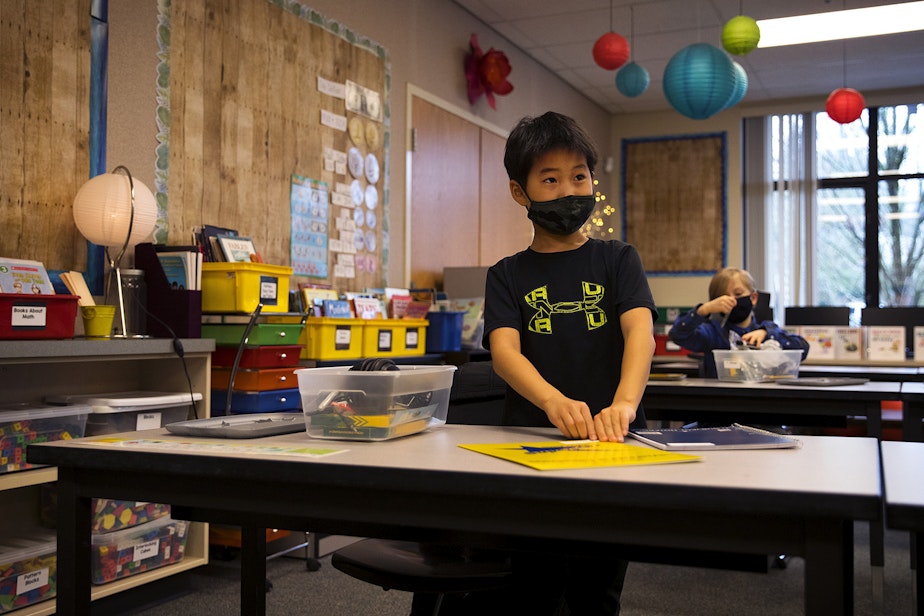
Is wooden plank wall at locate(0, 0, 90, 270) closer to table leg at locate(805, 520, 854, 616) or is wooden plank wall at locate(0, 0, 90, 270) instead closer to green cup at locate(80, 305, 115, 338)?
green cup at locate(80, 305, 115, 338)

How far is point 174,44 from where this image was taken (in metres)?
3.23

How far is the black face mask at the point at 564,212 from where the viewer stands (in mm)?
1643

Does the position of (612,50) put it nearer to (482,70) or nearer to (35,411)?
(482,70)

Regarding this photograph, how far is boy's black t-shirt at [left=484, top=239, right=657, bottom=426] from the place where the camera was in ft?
5.52

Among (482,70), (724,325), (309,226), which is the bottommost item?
(724,325)

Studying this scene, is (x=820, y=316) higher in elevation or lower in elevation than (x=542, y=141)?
lower

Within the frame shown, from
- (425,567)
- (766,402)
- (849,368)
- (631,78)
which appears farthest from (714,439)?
(631,78)

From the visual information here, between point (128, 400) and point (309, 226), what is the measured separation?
1524 millimetres

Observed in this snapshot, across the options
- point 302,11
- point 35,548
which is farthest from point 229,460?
point 302,11

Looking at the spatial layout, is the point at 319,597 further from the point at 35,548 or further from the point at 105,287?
the point at 105,287

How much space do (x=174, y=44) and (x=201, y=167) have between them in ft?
1.54

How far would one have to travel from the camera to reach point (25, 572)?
7.63 feet

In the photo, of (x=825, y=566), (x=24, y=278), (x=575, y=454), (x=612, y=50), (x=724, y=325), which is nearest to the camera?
(x=825, y=566)

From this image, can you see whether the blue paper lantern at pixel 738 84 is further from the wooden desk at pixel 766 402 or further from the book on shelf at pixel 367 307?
the book on shelf at pixel 367 307
